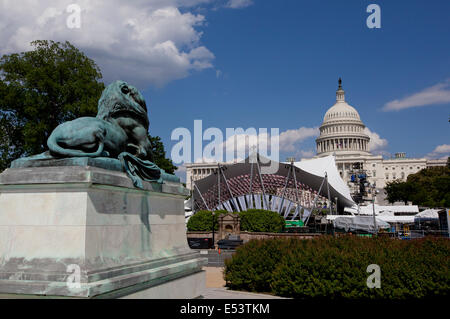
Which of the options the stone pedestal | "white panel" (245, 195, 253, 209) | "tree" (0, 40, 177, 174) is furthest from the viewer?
"white panel" (245, 195, 253, 209)

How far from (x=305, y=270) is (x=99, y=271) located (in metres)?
6.53

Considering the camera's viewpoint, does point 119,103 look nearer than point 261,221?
Yes

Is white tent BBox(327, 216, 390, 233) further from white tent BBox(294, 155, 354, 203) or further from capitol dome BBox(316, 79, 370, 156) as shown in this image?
capitol dome BBox(316, 79, 370, 156)

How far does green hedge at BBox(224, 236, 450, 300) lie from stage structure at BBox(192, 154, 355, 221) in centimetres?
3956

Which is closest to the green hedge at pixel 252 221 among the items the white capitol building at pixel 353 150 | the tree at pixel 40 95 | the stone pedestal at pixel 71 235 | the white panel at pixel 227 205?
the white panel at pixel 227 205

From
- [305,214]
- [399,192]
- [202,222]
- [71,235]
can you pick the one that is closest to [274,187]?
[305,214]

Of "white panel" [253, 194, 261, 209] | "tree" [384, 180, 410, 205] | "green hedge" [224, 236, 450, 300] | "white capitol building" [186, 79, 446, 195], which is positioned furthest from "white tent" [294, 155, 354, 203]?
"white capitol building" [186, 79, 446, 195]

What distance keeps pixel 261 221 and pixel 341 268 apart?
3305cm

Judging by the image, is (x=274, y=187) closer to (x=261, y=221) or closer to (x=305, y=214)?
(x=305, y=214)

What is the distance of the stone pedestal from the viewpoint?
15.4 feet

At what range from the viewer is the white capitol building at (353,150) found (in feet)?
446

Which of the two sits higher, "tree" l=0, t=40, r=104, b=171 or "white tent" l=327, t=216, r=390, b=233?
"tree" l=0, t=40, r=104, b=171

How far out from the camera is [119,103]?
6.57 meters

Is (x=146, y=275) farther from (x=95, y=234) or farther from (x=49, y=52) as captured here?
(x=49, y=52)
